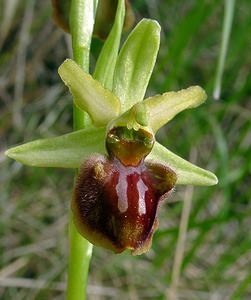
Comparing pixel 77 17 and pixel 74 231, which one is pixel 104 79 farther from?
pixel 74 231

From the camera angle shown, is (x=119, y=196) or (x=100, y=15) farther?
(x=100, y=15)

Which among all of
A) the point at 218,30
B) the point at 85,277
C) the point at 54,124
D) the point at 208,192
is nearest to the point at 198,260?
the point at 208,192

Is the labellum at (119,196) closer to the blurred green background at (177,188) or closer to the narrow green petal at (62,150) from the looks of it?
the narrow green petal at (62,150)

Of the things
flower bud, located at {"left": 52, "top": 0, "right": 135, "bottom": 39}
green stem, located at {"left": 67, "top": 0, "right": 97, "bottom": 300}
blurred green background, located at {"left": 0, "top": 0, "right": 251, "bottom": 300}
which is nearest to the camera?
green stem, located at {"left": 67, "top": 0, "right": 97, "bottom": 300}

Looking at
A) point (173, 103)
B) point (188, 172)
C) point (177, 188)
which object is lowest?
point (177, 188)

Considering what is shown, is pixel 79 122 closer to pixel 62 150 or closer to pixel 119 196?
pixel 62 150

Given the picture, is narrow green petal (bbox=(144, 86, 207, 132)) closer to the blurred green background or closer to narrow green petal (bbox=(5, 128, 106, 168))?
narrow green petal (bbox=(5, 128, 106, 168))

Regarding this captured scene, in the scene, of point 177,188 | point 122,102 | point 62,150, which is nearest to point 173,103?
point 122,102

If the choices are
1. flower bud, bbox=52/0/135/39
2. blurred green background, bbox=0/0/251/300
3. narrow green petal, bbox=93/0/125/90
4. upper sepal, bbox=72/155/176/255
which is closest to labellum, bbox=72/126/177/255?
upper sepal, bbox=72/155/176/255
